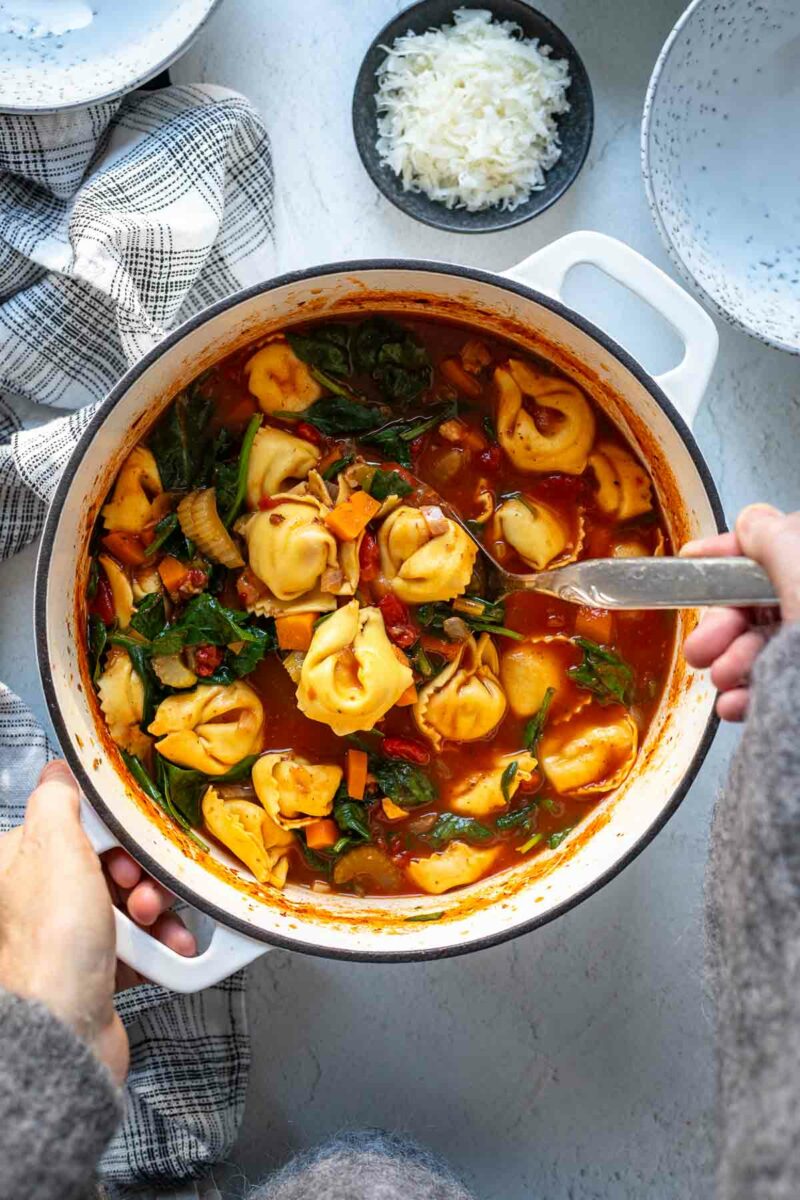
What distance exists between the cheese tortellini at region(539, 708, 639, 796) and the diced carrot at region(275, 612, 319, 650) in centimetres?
65

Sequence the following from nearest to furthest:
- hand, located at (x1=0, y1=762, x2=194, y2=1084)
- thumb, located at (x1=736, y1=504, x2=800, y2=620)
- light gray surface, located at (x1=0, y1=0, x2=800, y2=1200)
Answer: thumb, located at (x1=736, y1=504, x2=800, y2=620) → hand, located at (x1=0, y1=762, x2=194, y2=1084) → light gray surface, located at (x1=0, y1=0, x2=800, y2=1200)

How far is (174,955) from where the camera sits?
7.61ft

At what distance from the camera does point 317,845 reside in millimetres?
2746

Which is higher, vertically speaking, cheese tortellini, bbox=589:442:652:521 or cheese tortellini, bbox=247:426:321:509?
cheese tortellini, bbox=589:442:652:521

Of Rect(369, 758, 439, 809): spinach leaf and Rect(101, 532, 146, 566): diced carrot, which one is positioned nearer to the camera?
Rect(101, 532, 146, 566): diced carrot

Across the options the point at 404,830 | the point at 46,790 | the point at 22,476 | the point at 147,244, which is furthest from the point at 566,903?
the point at 147,244

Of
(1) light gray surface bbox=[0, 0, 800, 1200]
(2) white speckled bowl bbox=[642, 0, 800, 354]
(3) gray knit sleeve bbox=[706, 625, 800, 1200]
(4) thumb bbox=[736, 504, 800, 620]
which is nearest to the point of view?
(3) gray knit sleeve bbox=[706, 625, 800, 1200]

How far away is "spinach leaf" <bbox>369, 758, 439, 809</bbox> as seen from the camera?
2.75 m

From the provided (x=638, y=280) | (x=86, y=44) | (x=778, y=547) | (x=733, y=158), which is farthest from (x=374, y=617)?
(x=86, y=44)

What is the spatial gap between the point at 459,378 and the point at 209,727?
1011 mm

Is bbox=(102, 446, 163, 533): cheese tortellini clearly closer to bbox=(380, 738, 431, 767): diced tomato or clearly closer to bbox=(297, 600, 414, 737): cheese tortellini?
bbox=(297, 600, 414, 737): cheese tortellini

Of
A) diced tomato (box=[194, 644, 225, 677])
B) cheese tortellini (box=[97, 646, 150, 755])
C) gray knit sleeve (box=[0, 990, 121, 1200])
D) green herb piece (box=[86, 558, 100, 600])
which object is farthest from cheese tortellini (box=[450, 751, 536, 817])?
gray knit sleeve (box=[0, 990, 121, 1200])

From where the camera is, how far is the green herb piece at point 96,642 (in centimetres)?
264

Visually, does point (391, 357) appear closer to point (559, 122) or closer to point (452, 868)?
point (559, 122)
